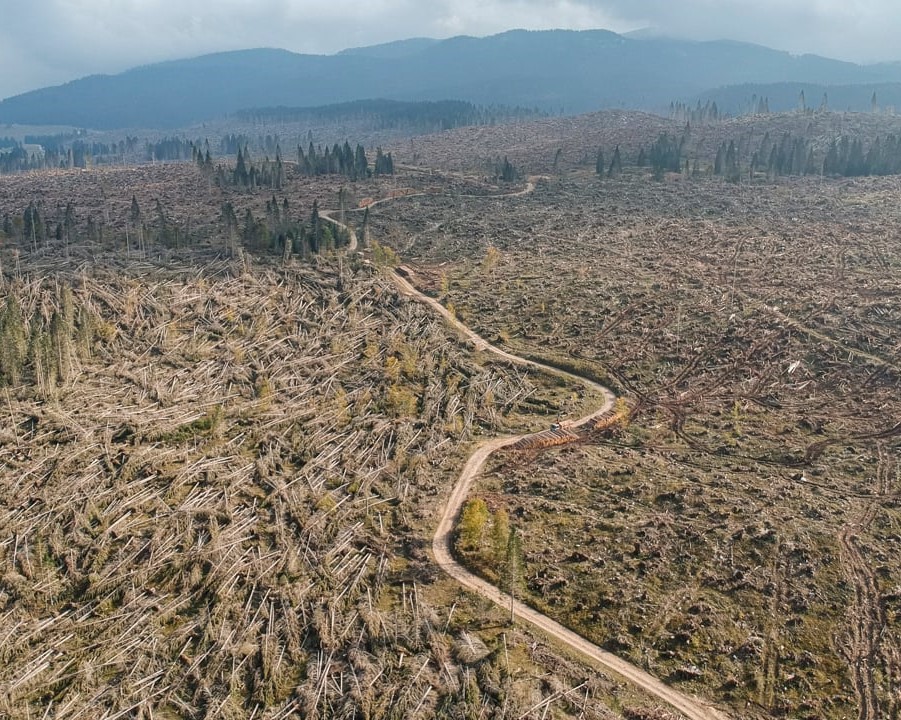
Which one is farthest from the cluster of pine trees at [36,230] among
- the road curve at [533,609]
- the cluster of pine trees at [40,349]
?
the road curve at [533,609]

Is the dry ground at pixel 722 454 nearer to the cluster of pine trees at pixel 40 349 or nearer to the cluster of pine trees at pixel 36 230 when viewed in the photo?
the cluster of pine trees at pixel 40 349

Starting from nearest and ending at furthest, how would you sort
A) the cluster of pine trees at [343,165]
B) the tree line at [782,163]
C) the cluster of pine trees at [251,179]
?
the cluster of pine trees at [251,179]
the tree line at [782,163]
the cluster of pine trees at [343,165]

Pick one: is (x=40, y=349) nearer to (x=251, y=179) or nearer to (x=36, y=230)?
(x=36, y=230)

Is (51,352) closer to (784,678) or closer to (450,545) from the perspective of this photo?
(450,545)

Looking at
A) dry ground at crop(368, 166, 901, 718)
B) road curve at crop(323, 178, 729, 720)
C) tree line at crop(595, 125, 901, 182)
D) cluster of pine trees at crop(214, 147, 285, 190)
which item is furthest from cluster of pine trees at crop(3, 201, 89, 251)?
tree line at crop(595, 125, 901, 182)

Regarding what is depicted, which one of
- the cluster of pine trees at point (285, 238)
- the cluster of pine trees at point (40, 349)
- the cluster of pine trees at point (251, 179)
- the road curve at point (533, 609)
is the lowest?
the road curve at point (533, 609)

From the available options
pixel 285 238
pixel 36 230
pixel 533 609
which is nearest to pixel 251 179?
pixel 36 230

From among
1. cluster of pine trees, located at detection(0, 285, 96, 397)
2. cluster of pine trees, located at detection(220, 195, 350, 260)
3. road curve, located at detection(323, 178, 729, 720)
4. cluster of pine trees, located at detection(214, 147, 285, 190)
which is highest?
cluster of pine trees, located at detection(214, 147, 285, 190)

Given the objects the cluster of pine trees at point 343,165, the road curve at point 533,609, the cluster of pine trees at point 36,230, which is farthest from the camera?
the cluster of pine trees at point 343,165

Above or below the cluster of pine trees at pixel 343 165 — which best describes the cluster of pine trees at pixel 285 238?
below

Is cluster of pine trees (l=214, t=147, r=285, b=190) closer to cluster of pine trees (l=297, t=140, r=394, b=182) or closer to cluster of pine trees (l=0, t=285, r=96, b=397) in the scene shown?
cluster of pine trees (l=297, t=140, r=394, b=182)
